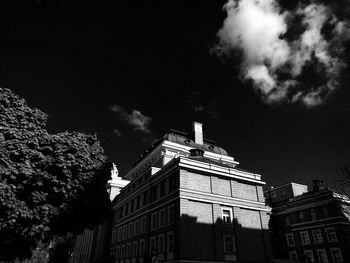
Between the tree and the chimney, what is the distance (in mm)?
27000

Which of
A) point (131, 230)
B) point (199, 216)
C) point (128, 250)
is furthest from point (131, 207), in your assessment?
point (199, 216)

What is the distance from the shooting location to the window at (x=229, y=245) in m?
27.3

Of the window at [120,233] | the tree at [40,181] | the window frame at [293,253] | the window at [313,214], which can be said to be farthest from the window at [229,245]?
the window frame at [293,253]

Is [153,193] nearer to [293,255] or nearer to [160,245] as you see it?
[160,245]

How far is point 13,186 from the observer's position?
52.5 feet

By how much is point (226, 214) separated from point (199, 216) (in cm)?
361

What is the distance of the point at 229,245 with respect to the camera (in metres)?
27.8

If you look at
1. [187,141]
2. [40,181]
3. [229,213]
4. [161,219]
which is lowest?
[40,181]

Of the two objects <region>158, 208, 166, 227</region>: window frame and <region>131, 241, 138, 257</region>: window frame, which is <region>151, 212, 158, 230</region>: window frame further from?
<region>131, 241, 138, 257</region>: window frame

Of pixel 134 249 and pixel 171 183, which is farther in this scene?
pixel 134 249

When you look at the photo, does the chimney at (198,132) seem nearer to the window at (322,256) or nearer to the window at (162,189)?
the window at (162,189)

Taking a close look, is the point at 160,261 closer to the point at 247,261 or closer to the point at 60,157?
the point at 247,261

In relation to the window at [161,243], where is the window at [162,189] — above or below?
above

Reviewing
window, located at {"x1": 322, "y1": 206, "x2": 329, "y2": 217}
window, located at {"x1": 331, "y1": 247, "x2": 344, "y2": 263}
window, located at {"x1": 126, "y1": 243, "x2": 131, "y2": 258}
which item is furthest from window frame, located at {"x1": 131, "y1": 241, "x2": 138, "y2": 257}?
window, located at {"x1": 322, "y1": 206, "x2": 329, "y2": 217}
